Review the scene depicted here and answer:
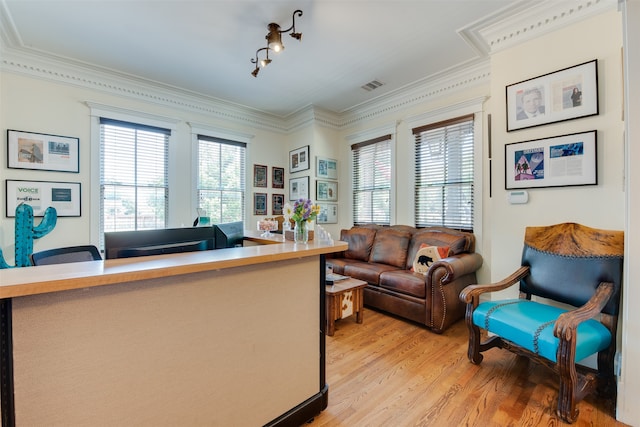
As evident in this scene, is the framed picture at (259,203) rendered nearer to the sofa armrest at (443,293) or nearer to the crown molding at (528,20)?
the sofa armrest at (443,293)

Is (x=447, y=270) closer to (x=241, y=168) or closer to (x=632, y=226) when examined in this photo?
(x=632, y=226)

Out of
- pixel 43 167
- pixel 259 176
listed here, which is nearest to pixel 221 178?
pixel 259 176

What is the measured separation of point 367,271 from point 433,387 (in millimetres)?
1704

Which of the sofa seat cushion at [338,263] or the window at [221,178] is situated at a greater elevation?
the window at [221,178]

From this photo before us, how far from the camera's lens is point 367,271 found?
3.59 metres

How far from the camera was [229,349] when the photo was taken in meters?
1.36

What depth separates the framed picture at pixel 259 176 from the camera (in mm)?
5145

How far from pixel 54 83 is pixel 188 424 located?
170 inches

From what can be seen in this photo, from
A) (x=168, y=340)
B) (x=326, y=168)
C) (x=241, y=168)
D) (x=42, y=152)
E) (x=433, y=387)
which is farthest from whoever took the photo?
(x=326, y=168)

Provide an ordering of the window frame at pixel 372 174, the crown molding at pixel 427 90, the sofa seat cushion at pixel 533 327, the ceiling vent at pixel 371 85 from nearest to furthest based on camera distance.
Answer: the sofa seat cushion at pixel 533 327 < the crown molding at pixel 427 90 < the ceiling vent at pixel 371 85 < the window frame at pixel 372 174

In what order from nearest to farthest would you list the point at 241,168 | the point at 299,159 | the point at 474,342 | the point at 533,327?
the point at 533,327
the point at 474,342
the point at 241,168
the point at 299,159

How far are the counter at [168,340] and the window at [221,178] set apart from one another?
3471 mm

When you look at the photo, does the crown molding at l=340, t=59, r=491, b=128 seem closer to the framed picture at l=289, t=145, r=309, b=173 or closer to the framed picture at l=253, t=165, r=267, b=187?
the framed picture at l=289, t=145, r=309, b=173

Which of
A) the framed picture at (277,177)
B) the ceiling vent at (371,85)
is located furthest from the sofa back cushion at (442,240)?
the framed picture at (277,177)
